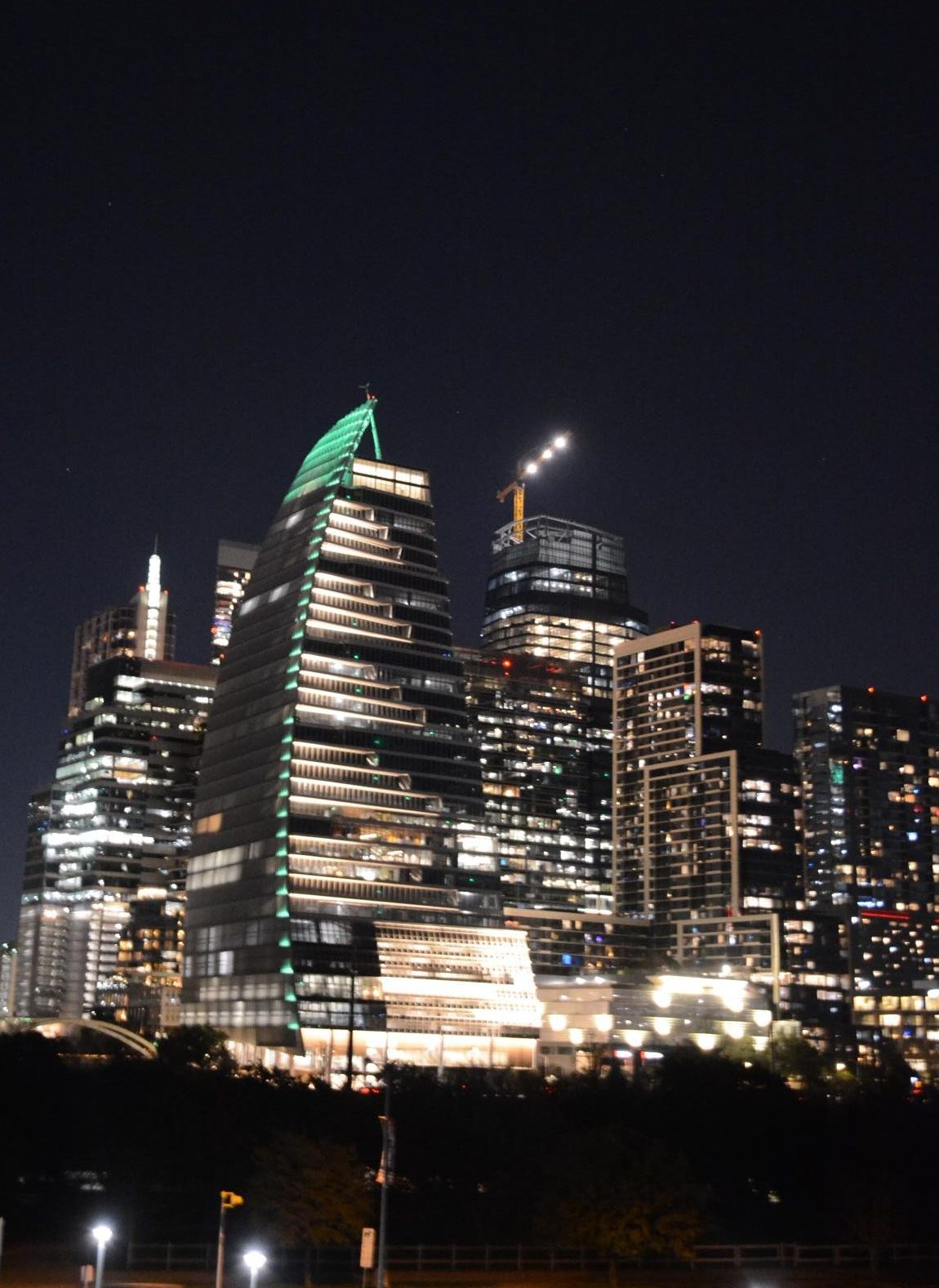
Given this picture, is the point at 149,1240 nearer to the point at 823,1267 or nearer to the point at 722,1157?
the point at 823,1267

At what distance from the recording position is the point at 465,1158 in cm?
13438

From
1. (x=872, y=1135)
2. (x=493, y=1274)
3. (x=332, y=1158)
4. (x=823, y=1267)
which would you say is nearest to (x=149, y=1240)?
(x=332, y=1158)

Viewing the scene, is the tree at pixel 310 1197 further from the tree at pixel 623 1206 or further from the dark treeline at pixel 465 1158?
the tree at pixel 623 1206

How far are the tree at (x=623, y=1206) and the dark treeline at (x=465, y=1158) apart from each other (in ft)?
0.43

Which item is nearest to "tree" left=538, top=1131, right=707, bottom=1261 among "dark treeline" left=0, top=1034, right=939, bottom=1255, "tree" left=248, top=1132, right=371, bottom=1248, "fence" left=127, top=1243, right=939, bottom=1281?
"dark treeline" left=0, top=1034, right=939, bottom=1255

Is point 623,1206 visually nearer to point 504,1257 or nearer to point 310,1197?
point 504,1257

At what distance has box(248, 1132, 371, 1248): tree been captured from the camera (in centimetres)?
10412

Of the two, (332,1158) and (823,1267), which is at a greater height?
(332,1158)

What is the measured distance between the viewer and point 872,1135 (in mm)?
156375

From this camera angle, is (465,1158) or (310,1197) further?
(465,1158)

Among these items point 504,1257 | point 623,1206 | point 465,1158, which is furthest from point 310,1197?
point 465,1158

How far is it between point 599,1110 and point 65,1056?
227 ft

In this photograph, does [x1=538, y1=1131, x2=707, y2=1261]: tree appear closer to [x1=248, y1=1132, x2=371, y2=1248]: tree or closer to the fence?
the fence

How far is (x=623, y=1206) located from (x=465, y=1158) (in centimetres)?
2870
